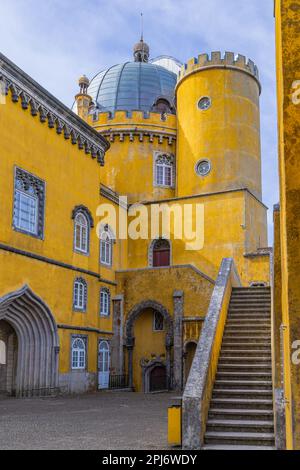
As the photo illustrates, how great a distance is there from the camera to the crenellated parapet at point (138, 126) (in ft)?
107

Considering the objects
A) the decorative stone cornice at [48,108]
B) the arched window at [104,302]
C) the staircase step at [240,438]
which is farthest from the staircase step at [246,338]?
the arched window at [104,302]

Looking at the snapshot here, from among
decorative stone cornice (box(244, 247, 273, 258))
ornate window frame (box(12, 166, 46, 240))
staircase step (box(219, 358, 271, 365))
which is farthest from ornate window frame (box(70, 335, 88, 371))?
staircase step (box(219, 358, 271, 365))

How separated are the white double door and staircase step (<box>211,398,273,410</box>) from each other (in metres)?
14.3

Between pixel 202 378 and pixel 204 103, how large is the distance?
2308 centimetres

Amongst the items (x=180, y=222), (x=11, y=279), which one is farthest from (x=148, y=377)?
(x=11, y=279)

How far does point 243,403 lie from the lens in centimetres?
1031

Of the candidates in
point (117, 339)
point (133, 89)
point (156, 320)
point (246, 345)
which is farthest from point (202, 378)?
point (133, 89)

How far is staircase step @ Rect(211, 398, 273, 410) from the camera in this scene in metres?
10.3

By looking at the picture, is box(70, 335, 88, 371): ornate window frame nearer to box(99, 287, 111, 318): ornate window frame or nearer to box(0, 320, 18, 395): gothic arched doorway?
box(0, 320, 18, 395): gothic arched doorway

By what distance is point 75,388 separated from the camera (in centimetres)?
2150

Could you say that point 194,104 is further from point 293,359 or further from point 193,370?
point 293,359

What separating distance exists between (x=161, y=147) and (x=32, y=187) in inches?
545

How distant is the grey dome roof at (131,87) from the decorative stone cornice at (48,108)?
35.8 feet

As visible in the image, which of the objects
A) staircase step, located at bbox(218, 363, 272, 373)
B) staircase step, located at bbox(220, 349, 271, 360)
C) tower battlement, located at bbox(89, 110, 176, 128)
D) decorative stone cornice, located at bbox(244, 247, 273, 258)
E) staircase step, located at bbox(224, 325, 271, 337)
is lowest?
staircase step, located at bbox(218, 363, 272, 373)
